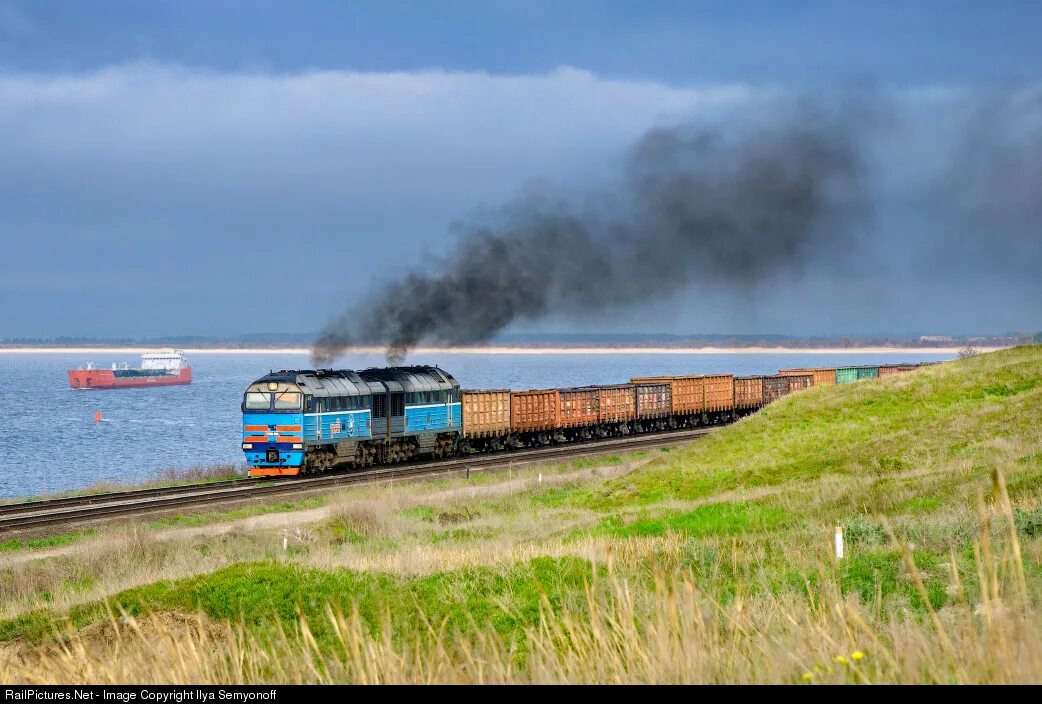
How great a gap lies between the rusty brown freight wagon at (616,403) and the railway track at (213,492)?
762cm

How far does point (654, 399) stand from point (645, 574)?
49.2 metres

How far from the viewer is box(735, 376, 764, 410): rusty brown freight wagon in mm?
69875

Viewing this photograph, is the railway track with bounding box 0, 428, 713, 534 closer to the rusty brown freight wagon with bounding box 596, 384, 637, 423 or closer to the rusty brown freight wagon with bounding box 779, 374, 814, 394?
the rusty brown freight wagon with bounding box 596, 384, 637, 423

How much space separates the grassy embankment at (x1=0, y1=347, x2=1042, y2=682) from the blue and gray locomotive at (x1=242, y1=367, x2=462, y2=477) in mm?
5800

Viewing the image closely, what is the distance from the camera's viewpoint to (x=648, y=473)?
111 feet

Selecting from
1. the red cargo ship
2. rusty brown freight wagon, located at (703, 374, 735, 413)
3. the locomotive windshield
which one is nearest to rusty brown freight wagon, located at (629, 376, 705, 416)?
rusty brown freight wagon, located at (703, 374, 735, 413)

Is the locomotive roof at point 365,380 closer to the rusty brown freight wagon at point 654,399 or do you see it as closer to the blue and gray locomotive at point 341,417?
the blue and gray locomotive at point 341,417


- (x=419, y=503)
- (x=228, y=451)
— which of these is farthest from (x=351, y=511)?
(x=228, y=451)

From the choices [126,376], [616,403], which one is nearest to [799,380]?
[616,403]

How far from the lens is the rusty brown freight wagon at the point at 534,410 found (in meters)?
52.3

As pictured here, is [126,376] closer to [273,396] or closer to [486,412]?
[486,412]

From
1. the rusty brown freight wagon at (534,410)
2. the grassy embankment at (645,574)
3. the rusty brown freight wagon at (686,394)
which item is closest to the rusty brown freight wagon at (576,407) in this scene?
the rusty brown freight wagon at (534,410)
